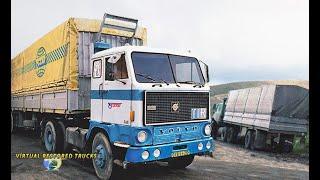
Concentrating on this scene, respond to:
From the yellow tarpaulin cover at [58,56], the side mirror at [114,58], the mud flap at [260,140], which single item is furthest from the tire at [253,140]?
the side mirror at [114,58]

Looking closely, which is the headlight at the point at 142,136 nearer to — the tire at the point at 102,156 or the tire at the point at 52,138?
the tire at the point at 102,156

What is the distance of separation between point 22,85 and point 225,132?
1224 centimetres

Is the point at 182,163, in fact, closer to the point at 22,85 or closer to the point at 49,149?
the point at 49,149

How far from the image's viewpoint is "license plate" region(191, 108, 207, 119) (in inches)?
312

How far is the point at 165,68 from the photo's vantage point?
7.86 meters

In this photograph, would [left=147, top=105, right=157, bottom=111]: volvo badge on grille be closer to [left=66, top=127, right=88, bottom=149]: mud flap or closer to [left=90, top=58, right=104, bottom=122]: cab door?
[left=90, top=58, right=104, bottom=122]: cab door

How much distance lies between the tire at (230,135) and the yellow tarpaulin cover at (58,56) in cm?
1181

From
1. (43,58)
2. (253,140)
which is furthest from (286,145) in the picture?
(43,58)

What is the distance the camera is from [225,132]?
21266 mm

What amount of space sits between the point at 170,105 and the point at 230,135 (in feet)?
46.0

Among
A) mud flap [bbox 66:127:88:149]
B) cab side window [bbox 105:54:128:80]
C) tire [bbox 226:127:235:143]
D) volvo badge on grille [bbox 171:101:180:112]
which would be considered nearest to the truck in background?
tire [bbox 226:127:235:143]

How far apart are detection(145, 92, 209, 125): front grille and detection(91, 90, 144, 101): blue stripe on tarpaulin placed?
18 centimetres

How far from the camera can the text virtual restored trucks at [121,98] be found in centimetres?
720

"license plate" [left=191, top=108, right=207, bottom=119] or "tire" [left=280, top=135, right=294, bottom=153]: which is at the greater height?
"license plate" [left=191, top=108, right=207, bottom=119]
